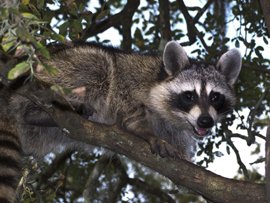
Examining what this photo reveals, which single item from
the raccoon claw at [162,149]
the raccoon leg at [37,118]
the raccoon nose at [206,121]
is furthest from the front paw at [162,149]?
the raccoon leg at [37,118]

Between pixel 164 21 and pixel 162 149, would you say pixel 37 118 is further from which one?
pixel 164 21

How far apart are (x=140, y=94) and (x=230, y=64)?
0.79m

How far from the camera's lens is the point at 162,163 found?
3559mm

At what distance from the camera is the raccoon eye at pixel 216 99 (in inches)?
180

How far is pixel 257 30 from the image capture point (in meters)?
5.35

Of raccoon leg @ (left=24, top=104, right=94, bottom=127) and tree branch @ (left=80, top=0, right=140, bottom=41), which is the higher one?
tree branch @ (left=80, top=0, right=140, bottom=41)

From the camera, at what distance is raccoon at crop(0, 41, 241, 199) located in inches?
172

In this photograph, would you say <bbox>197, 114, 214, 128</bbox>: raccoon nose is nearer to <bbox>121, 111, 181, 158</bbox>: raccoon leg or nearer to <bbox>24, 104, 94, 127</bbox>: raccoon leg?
<bbox>121, 111, 181, 158</bbox>: raccoon leg

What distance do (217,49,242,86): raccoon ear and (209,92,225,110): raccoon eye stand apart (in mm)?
294

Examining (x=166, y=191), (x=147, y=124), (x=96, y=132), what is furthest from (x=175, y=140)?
(x=96, y=132)

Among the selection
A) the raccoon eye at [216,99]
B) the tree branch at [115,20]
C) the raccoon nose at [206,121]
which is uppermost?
the tree branch at [115,20]

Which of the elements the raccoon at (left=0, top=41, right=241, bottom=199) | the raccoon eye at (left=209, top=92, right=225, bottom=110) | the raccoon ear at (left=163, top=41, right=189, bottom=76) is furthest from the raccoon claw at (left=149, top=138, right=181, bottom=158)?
the raccoon ear at (left=163, top=41, right=189, bottom=76)

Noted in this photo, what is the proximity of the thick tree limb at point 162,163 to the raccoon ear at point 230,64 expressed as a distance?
1416 millimetres

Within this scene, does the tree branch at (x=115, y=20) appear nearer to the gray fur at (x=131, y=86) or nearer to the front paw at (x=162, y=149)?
the gray fur at (x=131, y=86)
